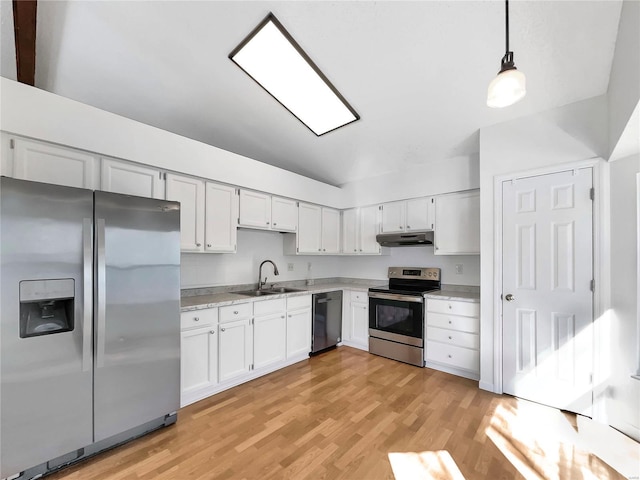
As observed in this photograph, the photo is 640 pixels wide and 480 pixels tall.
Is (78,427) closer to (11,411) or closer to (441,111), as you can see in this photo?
(11,411)

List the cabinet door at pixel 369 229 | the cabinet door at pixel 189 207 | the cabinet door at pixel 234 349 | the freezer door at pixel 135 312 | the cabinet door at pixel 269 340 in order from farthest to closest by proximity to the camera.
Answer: the cabinet door at pixel 369 229
the cabinet door at pixel 269 340
the cabinet door at pixel 234 349
the cabinet door at pixel 189 207
the freezer door at pixel 135 312

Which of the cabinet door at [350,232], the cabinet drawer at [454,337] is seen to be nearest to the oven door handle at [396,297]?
the cabinet drawer at [454,337]

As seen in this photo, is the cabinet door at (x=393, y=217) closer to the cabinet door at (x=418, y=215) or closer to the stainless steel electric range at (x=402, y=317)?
the cabinet door at (x=418, y=215)

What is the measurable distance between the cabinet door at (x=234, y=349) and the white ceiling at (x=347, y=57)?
219 cm

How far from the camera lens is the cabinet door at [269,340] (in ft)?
10.0

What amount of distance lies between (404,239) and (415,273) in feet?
2.12

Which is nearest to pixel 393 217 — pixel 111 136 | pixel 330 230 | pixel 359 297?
pixel 330 230

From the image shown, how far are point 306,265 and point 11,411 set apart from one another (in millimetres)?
3364

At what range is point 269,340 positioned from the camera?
3.18 m

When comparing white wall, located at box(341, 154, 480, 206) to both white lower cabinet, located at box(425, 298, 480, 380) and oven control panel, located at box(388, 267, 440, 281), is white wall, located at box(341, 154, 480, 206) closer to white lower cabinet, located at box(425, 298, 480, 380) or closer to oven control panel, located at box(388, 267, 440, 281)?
oven control panel, located at box(388, 267, 440, 281)

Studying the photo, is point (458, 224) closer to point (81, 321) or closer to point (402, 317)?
point (402, 317)

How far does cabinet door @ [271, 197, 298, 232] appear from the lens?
11.7 feet

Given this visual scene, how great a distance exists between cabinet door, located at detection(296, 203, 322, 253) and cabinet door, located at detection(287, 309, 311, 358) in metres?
0.88

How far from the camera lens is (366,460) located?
1.84 m
